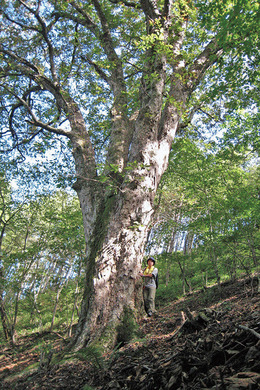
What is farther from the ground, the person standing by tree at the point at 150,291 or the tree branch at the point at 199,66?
the tree branch at the point at 199,66

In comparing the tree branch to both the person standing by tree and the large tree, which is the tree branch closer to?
the large tree

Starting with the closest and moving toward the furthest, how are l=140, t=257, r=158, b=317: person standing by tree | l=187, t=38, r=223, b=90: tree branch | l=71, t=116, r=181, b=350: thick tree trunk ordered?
l=71, t=116, r=181, b=350: thick tree trunk → l=140, t=257, r=158, b=317: person standing by tree → l=187, t=38, r=223, b=90: tree branch

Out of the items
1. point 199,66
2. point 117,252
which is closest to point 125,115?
point 199,66

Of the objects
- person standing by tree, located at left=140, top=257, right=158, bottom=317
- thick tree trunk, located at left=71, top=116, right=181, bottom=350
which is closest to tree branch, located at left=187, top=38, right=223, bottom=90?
thick tree trunk, located at left=71, top=116, right=181, bottom=350

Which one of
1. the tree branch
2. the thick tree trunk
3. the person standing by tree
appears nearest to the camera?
the thick tree trunk

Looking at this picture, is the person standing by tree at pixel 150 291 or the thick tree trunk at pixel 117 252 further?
the person standing by tree at pixel 150 291

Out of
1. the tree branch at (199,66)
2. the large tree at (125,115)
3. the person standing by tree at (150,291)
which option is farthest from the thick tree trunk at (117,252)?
the tree branch at (199,66)

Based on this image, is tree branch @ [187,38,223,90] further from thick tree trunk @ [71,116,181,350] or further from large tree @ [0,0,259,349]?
thick tree trunk @ [71,116,181,350]

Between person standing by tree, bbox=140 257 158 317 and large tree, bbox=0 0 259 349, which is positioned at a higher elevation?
large tree, bbox=0 0 259 349

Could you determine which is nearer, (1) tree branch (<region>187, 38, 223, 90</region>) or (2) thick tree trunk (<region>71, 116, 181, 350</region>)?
(2) thick tree trunk (<region>71, 116, 181, 350</region>)

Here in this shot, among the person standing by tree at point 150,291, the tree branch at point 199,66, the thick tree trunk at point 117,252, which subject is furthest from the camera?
the tree branch at point 199,66

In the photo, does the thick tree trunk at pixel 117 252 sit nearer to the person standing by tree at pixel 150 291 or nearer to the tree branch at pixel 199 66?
the person standing by tree at pixel 150 291

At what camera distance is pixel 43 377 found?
8.75 feet

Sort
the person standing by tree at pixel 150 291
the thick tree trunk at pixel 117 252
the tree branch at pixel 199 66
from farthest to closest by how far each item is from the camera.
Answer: the tree branch at pixel 199 66 → the person standing by tree at pixel 150 291 → the thick tree trunk at pixel 117 252
